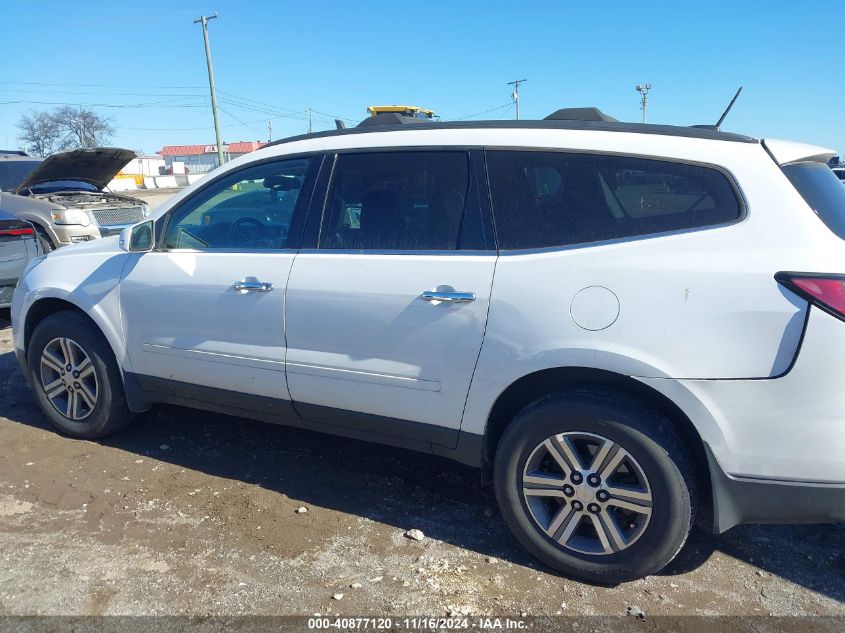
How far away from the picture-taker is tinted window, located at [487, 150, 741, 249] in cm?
254

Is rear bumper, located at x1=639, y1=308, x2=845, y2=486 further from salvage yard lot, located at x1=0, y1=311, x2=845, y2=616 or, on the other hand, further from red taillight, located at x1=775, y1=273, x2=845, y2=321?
salvage yard lot, located at x1=0, y1=311, x2=845, y2=616

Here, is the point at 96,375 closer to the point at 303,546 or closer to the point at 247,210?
the point at 247,210

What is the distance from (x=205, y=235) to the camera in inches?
146

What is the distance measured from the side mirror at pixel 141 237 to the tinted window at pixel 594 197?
79.7 inches

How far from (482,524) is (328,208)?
69.5 inches

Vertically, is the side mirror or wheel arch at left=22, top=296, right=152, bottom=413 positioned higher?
the side mirror

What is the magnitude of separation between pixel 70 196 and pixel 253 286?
8.07 m

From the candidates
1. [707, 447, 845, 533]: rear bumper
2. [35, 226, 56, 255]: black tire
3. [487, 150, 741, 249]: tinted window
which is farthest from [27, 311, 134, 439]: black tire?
[35, 226, 56, 255]: black tire

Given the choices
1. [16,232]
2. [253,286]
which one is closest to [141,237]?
[253,286]

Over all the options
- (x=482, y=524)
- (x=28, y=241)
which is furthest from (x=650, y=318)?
(x=28, y=241)

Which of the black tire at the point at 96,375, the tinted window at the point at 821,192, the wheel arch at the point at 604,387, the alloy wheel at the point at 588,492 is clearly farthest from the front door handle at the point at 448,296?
the black tire at the point at 96,375

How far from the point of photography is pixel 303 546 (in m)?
3.06

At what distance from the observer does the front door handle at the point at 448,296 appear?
2811mm

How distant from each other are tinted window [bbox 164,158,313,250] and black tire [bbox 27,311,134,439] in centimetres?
82
